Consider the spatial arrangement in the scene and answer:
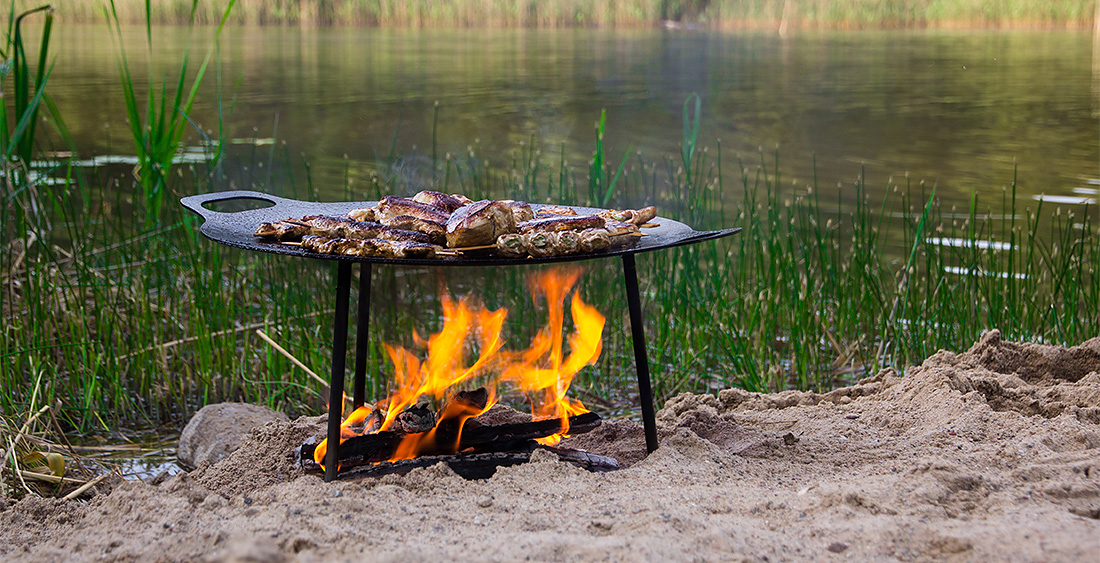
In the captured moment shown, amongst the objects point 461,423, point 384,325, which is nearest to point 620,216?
point 461,423

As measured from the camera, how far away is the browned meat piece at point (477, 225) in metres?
1.76

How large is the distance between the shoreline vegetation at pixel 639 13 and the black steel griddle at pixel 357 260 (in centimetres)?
1033

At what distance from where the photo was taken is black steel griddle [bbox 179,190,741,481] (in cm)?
170

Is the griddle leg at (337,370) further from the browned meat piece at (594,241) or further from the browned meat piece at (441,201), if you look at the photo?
the browned meat piece at (594,241)

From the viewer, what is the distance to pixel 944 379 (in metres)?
2.37

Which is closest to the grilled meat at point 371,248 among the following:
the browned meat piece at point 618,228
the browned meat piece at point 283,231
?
the browned meat piece at point 283,231

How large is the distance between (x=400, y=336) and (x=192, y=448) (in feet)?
3.15

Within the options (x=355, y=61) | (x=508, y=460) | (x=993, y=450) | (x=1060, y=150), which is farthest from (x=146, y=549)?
(x=355, y=61)

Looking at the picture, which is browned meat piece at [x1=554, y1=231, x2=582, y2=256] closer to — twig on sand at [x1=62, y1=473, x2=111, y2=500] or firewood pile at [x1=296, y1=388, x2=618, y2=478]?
firewood pile at [x1=296, y1=388, x2=618, y2=478]

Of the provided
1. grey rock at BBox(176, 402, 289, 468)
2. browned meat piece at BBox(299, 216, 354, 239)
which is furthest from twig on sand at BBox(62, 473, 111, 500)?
browned meat piece at BBox(299, 216, 354, 239)

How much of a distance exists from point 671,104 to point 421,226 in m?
8.43

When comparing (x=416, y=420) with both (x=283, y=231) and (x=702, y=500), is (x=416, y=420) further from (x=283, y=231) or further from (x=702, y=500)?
(x=702, y=500)

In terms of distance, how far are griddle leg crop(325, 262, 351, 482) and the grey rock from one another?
0.57 metres

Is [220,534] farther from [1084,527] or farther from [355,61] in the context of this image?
[355,61]
